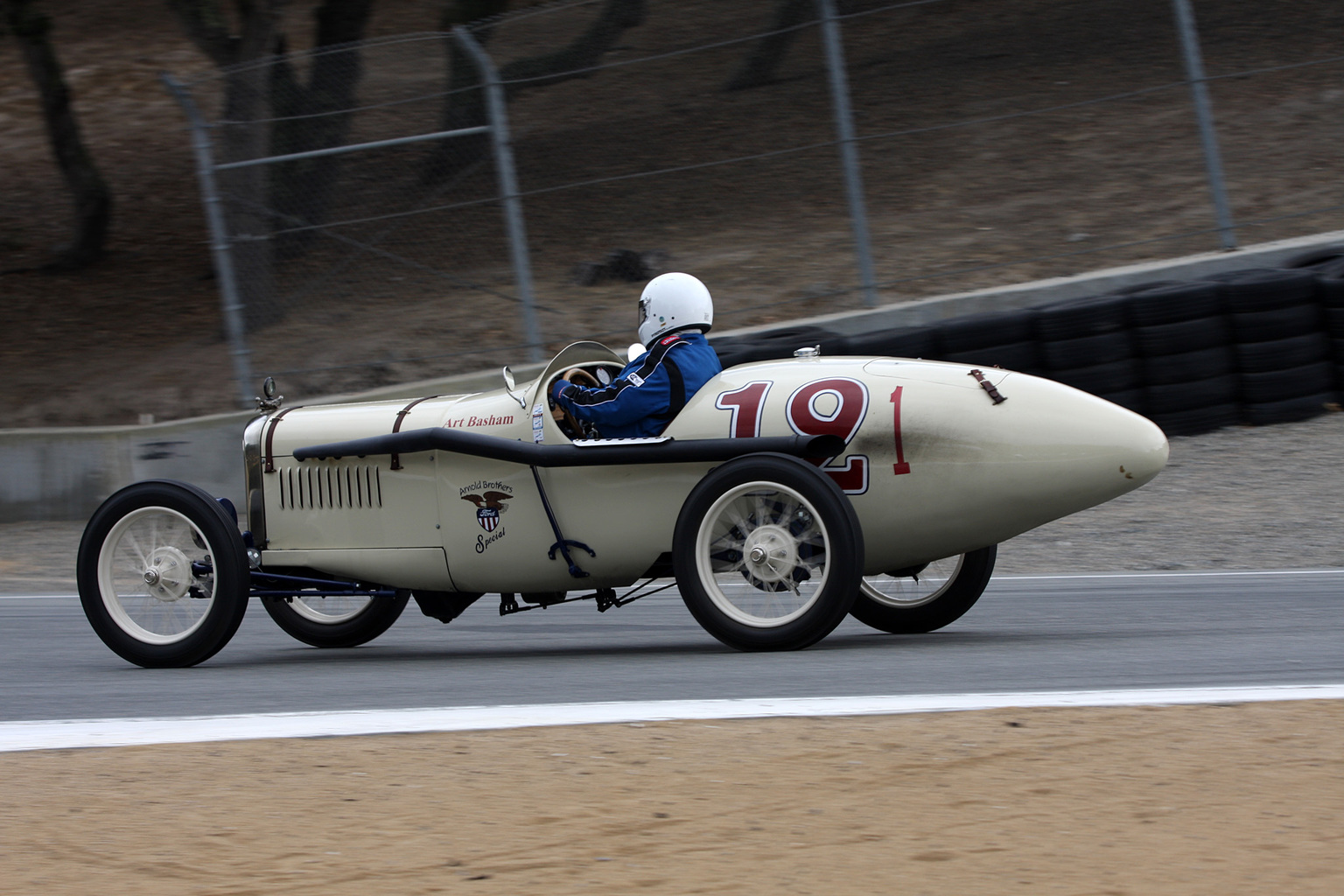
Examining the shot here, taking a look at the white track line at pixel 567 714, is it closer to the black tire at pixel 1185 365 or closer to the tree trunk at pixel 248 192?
the black tire at pixel 1185 365

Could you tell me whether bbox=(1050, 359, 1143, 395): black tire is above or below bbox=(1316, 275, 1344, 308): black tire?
below

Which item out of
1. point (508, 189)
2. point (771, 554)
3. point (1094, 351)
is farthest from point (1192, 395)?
point (771, 554)

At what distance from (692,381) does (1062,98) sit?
8.27 meters

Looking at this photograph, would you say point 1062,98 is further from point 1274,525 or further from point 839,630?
point 839,630

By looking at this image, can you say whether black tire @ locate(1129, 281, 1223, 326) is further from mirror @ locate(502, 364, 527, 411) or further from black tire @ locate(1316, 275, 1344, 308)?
mirror @ locate(502, 364, 527, 411)

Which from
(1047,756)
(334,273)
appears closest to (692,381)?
(1047,756)

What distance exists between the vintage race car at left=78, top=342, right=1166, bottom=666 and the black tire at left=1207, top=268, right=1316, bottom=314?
4.87 m

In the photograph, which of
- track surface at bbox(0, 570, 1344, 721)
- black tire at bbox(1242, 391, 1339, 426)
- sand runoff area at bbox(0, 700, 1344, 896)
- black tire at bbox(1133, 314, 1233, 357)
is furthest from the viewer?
black tire at bbox(1242, 391, 1339, 426)

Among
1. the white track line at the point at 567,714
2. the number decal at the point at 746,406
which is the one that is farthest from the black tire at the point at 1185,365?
the white track line at the point at 567,714

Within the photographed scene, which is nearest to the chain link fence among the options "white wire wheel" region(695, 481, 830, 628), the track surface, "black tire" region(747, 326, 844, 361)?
"black tire" region(747, 326, 844, 361)

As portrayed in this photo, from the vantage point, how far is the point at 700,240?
13367 mm

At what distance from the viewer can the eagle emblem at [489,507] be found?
20.1ft

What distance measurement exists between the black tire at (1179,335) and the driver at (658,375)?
16.8 feet

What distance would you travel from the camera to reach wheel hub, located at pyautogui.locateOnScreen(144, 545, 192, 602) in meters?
6.19
